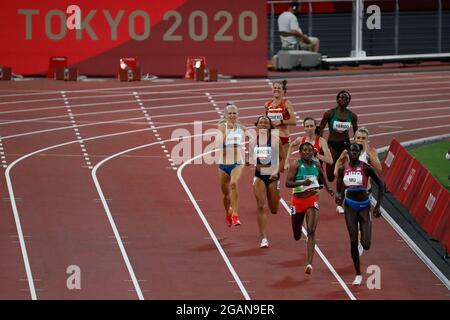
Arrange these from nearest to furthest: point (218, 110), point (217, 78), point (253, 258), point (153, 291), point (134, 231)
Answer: point (153, 291) → point (253, 258) → point (134, 231) → point (218, 110) → point (217, 78)

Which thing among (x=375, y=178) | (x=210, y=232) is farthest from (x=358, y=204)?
(x=210, y=232)

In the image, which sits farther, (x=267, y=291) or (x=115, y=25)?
(x=115, y=25)

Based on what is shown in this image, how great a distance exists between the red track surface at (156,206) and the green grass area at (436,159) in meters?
1.01

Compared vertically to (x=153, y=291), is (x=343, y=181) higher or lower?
higher

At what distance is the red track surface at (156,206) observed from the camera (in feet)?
58.7

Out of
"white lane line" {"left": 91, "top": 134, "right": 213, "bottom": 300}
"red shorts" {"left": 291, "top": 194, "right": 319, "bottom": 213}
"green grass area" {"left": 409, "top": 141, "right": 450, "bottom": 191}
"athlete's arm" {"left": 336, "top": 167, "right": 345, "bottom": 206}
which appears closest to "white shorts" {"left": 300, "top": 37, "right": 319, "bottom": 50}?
"green grass area" {"left": 409, "top": 141, "right": 450, "bottom": 191}

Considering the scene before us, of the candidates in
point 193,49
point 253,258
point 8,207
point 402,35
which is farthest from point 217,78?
point 253,258

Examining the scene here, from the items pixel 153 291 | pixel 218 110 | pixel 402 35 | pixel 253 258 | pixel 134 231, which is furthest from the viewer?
pixel 402 35

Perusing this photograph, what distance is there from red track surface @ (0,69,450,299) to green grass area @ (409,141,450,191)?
1.01m

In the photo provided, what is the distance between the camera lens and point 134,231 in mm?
20578

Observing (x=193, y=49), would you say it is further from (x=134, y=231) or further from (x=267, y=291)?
(x=267, y=291)

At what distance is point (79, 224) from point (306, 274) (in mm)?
4121

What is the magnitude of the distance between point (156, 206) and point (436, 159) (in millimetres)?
6458

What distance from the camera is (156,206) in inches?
875
